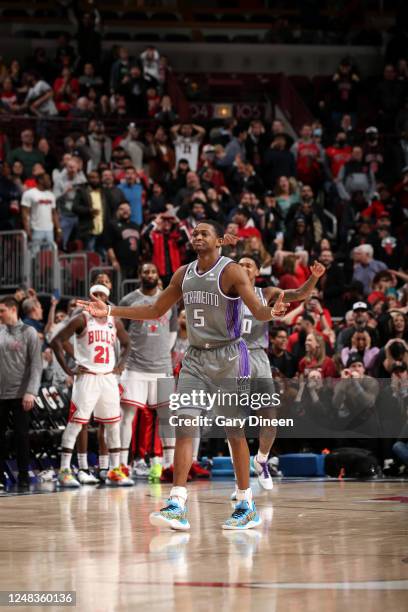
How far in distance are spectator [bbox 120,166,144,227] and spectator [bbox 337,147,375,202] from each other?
14.8ft

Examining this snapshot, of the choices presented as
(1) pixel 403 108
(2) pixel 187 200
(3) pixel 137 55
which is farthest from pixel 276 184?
(3) pixel 137 55

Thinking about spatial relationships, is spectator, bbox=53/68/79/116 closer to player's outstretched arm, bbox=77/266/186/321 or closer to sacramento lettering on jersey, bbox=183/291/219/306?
player's outstretched arm, bbox=77/266/186/321

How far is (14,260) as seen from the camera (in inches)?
723

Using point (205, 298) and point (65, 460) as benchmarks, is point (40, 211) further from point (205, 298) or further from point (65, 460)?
point (205, 298)

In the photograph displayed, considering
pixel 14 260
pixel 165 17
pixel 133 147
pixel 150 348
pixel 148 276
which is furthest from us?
pixel 165 17

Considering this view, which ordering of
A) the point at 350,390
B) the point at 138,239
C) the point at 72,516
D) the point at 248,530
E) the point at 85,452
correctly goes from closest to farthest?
the point at 248,530, the point at 72,516, the point at 85,452, the point at 350,390, the point at 138,239

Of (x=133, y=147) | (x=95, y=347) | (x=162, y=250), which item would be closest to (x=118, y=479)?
(x=95, y=347)

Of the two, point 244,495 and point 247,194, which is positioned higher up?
point 247,194

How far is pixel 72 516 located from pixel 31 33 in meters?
19.7

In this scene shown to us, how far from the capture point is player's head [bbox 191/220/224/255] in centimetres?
878

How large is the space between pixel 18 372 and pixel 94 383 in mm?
865

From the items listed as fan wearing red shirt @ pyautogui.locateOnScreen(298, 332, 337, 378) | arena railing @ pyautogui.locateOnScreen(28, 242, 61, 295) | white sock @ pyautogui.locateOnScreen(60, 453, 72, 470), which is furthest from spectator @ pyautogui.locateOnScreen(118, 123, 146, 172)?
white sock @ pyautogui.locateOnScreen(60, 453, 72, 470)

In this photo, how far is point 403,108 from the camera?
83.4 feet

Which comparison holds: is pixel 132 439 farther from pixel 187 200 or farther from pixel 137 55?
pixel 137 55
